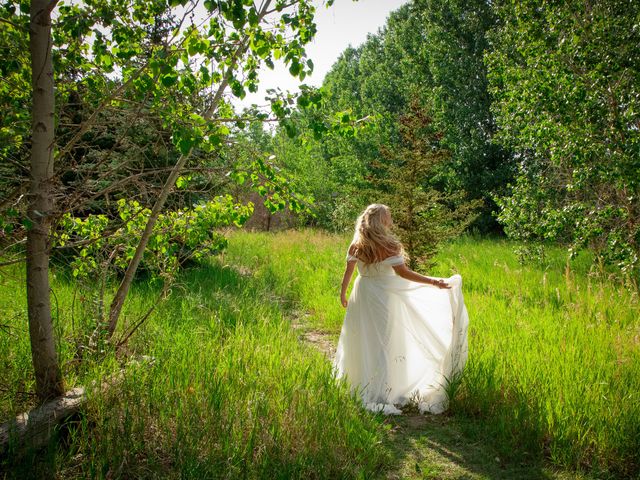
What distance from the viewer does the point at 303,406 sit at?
3.61 metres

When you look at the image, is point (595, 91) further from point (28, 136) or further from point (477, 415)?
point (28, 136)

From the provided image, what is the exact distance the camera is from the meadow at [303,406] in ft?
9.94

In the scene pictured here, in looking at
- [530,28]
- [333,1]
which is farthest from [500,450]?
[530,28]

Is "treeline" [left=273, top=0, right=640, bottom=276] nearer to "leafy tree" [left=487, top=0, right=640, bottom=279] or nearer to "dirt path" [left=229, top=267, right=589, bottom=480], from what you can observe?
"leafy tree" [left=487, top=0, right=640, bottom=279]

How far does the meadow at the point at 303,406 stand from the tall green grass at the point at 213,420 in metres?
0.01

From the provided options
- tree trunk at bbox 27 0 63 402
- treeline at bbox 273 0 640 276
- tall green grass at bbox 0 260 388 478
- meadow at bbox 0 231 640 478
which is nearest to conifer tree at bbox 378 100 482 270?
treeline at bbox 273 0 640 276

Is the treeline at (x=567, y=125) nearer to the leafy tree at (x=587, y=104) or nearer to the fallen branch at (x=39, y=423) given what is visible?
the leafy tree at (x=587, y=104)

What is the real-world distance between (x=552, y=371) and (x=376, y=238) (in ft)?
7.43

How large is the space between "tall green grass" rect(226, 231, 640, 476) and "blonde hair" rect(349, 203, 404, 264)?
156 centimetres

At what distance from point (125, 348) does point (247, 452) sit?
207 cm

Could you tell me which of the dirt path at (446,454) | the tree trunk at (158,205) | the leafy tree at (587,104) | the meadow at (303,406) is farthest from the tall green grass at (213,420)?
the leafy tree at (587,104)

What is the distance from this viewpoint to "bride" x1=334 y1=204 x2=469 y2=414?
4.71 meters

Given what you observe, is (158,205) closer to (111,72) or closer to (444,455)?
(111,72)

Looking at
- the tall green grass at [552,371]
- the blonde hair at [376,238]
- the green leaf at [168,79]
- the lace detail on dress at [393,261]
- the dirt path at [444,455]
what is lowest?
the dirt path at [444,455]
